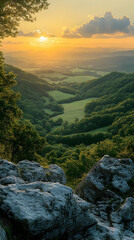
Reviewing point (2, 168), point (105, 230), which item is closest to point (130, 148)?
point (105, 230)

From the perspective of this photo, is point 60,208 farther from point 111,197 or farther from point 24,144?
point 24,144

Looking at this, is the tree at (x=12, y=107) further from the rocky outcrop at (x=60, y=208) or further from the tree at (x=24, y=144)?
the rocky outcrop at (x=60, y=208)

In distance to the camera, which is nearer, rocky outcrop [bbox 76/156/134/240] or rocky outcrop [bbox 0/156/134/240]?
rocky outcrop [bbox 0/156/134/240]

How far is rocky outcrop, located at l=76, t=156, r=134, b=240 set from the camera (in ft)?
40.5

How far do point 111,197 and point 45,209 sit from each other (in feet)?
31.3

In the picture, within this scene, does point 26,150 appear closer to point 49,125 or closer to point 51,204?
point 51,204

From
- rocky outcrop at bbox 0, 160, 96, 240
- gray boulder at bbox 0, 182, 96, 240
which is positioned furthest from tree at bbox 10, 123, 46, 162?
gray boulder at bbox 0, 182, 96, 240

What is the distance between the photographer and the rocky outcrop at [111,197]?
40.5 ft

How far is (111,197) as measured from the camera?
58.1 ft

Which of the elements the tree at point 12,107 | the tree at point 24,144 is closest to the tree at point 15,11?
the tree at point 12,107

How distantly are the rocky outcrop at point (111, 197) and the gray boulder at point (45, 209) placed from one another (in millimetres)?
1438

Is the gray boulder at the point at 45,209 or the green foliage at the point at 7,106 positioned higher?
the green foliage at the point at 7,106

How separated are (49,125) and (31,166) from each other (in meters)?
176

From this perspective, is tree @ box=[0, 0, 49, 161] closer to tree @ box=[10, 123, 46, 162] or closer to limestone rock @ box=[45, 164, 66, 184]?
tree @ box=[10, 123, 46, 162]
